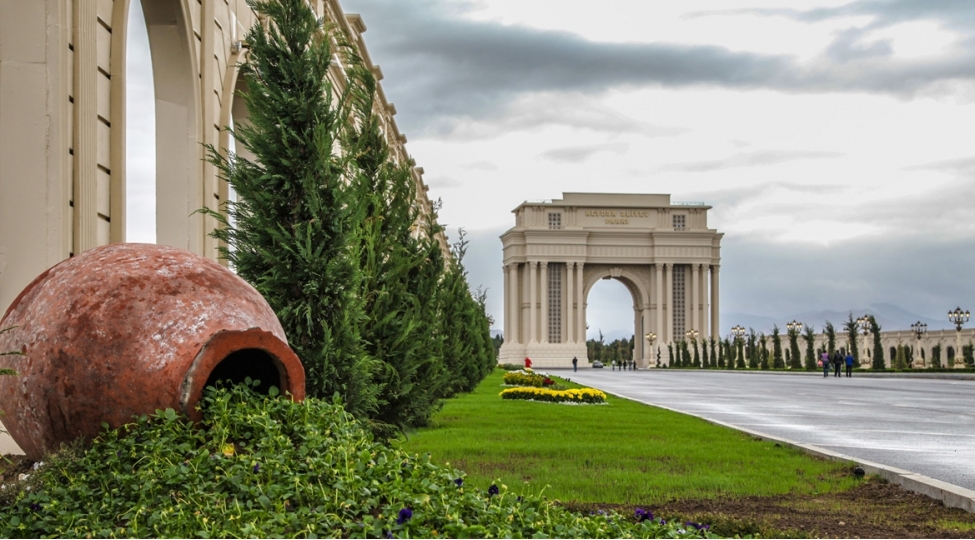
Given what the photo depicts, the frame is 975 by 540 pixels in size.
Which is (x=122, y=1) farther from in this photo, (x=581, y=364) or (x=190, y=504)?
(x=581, y=364)

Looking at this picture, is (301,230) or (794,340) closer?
(301,230)

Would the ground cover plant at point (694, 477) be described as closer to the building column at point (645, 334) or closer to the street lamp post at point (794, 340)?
the street lamp post at point (794, 340)

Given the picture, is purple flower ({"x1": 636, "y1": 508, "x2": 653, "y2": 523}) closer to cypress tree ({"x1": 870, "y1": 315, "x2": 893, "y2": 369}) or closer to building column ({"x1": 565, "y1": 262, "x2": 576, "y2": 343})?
cypress tree ({"x1": 870, "y1": 315, "x2": 893, "y2": 369})

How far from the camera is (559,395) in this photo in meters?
19.8

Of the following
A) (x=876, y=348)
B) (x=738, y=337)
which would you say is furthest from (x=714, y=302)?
(x=876, y=348)

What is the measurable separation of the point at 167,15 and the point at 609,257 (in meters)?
86.3

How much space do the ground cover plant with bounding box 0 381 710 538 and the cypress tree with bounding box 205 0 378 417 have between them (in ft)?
7.84

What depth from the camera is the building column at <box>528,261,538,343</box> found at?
97625 mm

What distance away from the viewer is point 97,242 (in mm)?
9273

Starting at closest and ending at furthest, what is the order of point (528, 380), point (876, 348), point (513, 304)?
1. point (528, 380)
2. point (876, 348)
3. point (513, 304)

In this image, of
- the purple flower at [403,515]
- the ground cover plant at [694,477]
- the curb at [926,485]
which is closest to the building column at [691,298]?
the ground cover plant at [694,477]

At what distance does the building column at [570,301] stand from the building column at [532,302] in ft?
10.9

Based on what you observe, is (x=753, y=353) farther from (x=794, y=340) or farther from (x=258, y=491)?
(x=258, y=491)

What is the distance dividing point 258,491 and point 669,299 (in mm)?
94621
